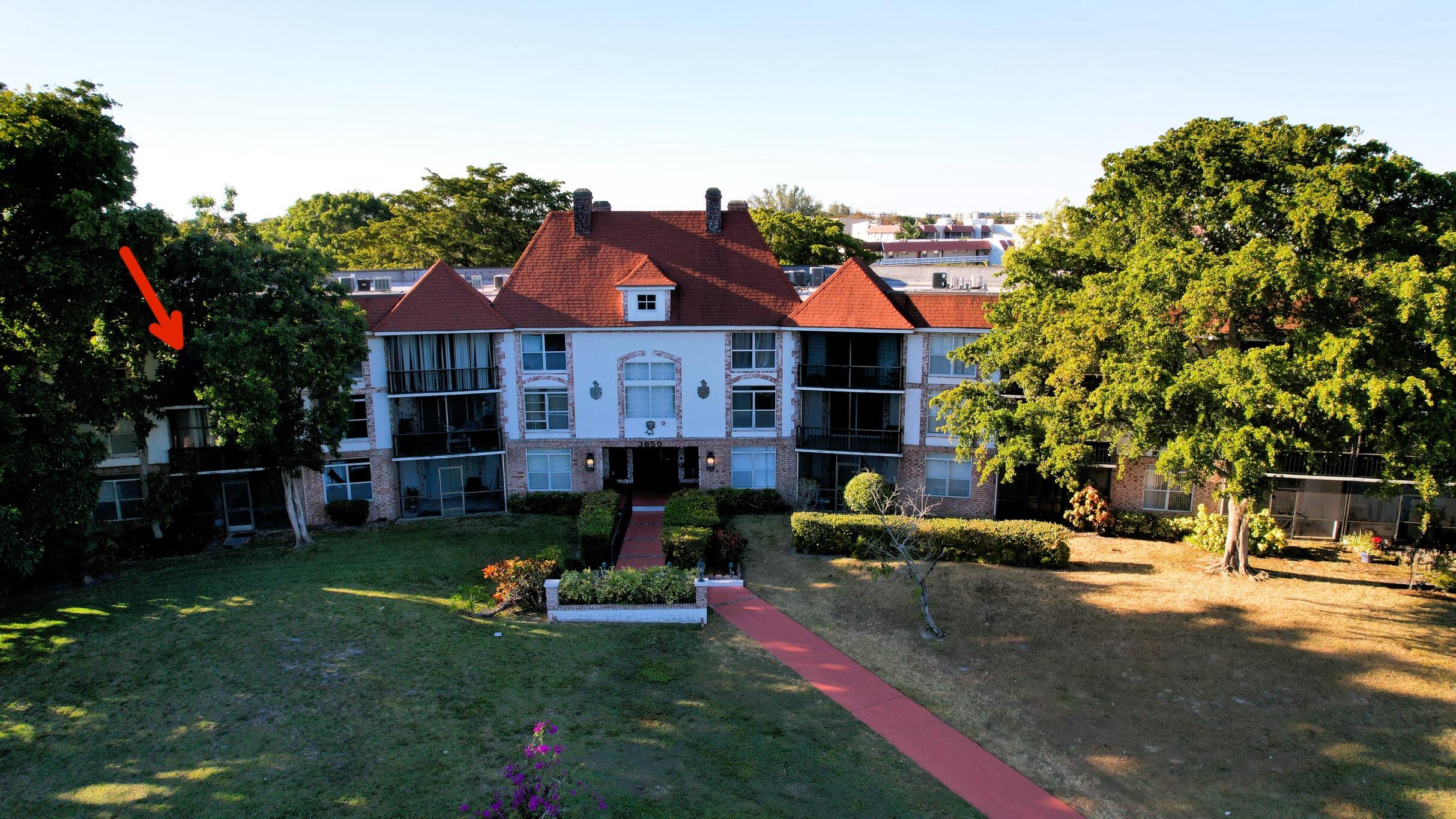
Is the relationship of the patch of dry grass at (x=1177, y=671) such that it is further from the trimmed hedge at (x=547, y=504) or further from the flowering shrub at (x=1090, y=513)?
the trimmed hedge at (x=547, y=504)

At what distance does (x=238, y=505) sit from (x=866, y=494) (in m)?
23.4

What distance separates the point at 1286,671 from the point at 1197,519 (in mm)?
10386

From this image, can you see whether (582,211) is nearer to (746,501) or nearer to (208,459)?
(746,501)

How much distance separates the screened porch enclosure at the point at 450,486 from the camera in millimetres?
32094

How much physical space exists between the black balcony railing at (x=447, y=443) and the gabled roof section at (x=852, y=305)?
12720 millimetres

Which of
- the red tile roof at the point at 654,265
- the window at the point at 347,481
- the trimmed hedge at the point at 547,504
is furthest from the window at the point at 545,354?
the window at the point at 347,481

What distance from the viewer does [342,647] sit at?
1930cm

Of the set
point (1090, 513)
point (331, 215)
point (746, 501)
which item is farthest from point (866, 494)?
point (331, 215)

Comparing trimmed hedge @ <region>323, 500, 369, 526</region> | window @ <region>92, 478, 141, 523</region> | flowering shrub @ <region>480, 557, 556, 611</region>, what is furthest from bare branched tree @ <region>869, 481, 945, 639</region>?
window @ <region>92, 478, 141, 523</region>

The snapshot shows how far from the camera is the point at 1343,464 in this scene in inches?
1120

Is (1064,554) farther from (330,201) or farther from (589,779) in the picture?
(330,201)

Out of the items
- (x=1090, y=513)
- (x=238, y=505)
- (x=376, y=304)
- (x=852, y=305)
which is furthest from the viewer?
(x=852, y=305)

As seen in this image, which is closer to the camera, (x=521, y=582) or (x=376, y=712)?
(x=376, y=712)

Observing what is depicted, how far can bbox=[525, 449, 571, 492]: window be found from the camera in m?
32.9
